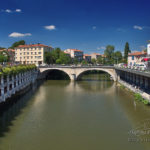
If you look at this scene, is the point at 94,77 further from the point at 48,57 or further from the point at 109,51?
the point at 109,51

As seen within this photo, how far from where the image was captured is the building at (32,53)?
86.0 meters

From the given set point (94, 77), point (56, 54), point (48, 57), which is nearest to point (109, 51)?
point (94, 77)

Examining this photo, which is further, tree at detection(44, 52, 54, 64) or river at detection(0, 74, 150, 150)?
tree at detection(44, 52, 54, 64)

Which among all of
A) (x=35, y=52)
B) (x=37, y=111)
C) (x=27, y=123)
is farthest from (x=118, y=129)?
(x=35, y=52)

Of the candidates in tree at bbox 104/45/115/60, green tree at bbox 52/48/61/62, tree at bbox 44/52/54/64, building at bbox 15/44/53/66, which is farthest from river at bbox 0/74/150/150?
tree at bbox 104/45/115/60

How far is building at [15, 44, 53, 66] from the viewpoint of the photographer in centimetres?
8600

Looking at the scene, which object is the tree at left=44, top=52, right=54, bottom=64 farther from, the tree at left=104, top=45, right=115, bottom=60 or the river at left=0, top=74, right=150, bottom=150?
the river at left=0, top=74, right=150, bottom=150

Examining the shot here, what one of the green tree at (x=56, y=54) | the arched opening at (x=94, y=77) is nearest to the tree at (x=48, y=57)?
the green tree at (x=56, y=54)

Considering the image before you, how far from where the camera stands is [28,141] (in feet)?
47.6

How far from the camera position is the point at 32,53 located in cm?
8769

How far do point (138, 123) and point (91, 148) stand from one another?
805 cm

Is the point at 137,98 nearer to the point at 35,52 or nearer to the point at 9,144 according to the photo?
the point at 9,144

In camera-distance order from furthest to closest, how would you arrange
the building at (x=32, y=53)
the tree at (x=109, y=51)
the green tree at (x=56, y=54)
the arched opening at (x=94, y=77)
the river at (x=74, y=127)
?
1. the tree at (x=109, y=51)
2. the building at (x=32, y=53)
3. the green tree at (x=56, y=54)
4. the arched opening at (x=94, y=77)
5. the river at (x=74, y=127)

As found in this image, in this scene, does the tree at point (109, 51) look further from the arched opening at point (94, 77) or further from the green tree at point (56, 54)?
the green tree at point (56, 54)
